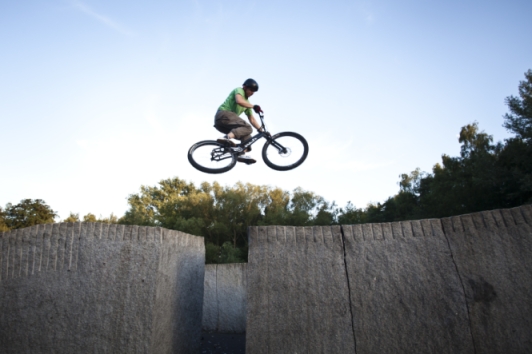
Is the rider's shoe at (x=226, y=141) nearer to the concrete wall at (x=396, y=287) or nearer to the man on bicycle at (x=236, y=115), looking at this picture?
the man on bicycle at (x=236, y=115)

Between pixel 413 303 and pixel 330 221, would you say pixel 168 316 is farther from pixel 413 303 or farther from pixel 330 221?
pixel 330 221

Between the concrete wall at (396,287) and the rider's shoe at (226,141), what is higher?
the rider's shoe at (226,141)

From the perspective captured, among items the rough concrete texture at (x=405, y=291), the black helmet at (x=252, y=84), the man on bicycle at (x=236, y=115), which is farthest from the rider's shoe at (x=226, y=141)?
the rough concrete texture at (x=405, y=291)

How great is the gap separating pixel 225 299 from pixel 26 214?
39.5 metres

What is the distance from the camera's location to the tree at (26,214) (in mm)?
38875

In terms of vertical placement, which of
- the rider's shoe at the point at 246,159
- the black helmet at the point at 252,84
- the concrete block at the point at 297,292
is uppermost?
the black helmet at the point at 252,84

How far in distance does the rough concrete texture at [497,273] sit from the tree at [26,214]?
43.6 meters

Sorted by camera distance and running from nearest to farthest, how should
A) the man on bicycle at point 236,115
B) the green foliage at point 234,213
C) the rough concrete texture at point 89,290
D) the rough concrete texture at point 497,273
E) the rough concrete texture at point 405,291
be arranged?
the rough concrete texture at point 497,273
the rough concrete texture at point 405,291
the rough concrete texture at point 89,290
the man on bicycle at point 236,115
the green foliage at point 234,213

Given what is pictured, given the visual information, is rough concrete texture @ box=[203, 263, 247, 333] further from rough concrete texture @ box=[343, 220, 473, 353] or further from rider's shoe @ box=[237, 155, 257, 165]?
rough concrete texture @ box=[343, 220, 473, 353]

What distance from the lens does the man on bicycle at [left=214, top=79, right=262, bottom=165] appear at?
6906 mm

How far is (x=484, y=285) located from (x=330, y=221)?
2992 cm

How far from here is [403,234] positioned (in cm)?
382

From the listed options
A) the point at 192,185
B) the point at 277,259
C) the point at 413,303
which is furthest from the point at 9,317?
the point at 192,185

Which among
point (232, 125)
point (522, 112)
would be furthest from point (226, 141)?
point (522, 112)
